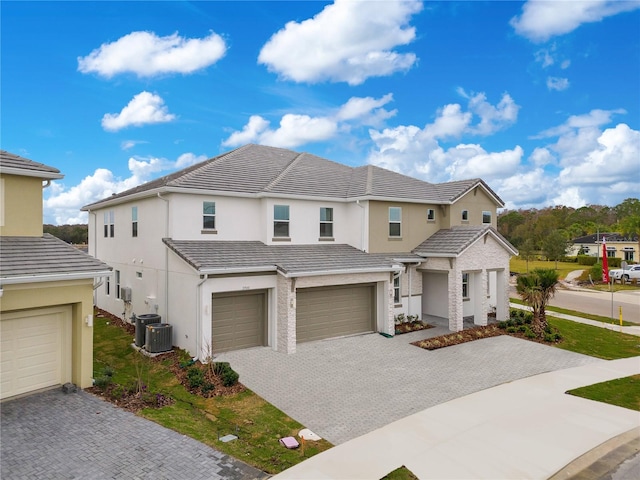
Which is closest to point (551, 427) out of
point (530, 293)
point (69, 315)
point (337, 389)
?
point (337, 389)

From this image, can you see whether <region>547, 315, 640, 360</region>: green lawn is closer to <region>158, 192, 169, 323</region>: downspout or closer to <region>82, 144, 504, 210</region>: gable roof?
<region>82, 144, 504, 210</region>: gable roof

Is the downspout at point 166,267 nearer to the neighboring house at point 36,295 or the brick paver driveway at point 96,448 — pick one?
the neighboring house at point 36,295

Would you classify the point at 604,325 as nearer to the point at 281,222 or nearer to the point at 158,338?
the point at 281,222

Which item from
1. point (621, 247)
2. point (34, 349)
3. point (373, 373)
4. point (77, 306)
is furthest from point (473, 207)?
point (621, 247)

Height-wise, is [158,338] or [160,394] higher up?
[158,338]

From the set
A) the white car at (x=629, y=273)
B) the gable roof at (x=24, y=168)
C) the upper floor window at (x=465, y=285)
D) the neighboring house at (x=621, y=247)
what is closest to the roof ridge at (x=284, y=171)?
the gable roof at (x=24, y=168)

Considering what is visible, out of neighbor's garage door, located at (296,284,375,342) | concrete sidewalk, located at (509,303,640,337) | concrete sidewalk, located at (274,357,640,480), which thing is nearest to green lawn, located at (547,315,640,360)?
concrete sidewalk, located at (509,303,640,337)
